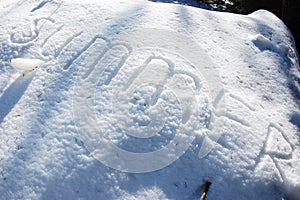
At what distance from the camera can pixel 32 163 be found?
213cm

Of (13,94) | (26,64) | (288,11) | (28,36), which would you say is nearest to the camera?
(13,94)

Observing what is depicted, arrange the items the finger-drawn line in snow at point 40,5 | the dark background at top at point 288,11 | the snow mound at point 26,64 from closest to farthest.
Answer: the snow mound at point 26,64 → the finger-drawn line in snow at point 40,5 → the dark background at top at point 288,11

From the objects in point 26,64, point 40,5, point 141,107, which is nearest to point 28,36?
point 26,64

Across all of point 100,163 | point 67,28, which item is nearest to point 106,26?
point 67,28

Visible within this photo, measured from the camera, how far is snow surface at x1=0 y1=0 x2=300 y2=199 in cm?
214

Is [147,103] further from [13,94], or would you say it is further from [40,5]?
[40,5]

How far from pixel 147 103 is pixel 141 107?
6cm

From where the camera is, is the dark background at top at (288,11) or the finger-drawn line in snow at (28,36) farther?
the dark background at top at (288,11)

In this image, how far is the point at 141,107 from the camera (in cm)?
241

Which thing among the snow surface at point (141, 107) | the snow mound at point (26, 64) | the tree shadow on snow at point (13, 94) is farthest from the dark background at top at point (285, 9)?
the tree shadow on snow at point (13, 94)

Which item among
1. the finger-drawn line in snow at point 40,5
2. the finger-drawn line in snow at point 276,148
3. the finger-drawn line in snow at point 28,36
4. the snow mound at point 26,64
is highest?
the finger-drawn line in snow at point 40,5

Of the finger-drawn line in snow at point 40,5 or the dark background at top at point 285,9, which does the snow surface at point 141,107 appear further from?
the dark background at top at point 285,9

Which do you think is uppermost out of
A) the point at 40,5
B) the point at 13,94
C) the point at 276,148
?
the point at 40,5

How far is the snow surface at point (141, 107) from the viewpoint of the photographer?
2.14 metres
